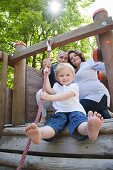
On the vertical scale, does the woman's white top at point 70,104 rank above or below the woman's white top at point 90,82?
below

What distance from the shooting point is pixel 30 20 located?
9688 mm

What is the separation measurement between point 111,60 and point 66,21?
8118 mm

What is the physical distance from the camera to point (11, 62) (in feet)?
10.9

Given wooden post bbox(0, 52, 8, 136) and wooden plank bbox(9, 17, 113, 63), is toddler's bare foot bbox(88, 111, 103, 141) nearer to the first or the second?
wooden plank bbox(9, 17, 113, 63)

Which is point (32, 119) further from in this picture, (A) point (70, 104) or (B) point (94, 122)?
(B) point (94, 122)

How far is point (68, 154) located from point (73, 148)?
8 centimetres

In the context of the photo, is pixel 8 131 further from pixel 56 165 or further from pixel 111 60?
pixel 111 60

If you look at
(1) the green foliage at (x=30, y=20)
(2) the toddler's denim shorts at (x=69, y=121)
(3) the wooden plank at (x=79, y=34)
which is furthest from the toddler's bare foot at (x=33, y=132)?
(1) the green foliage at (x=30, y=20)

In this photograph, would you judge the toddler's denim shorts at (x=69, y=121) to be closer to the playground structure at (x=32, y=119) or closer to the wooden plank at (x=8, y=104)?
the playground structure at (x=32, y=119)

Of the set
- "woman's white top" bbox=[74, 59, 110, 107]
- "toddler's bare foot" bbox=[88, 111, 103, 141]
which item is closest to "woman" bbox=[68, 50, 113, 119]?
"woman's white top" bbox=[74, 59, 110, 107]

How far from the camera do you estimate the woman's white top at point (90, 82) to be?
2939mm

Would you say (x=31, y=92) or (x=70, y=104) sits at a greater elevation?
(x=31, y=92)

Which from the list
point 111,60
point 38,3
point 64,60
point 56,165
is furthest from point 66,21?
point 56,165

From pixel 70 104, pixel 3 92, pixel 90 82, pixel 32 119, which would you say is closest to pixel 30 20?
pixel 32 119
